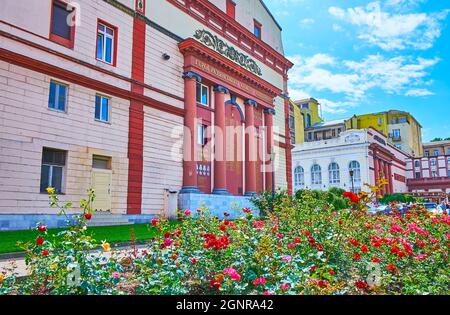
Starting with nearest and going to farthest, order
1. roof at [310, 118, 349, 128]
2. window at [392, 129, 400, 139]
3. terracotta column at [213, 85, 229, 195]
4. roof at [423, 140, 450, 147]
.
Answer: terracotta column at [213, 85, 229, 195], roof at [310, 118, 349, 128], window at [392, 129, 400, 139], roof at [423, 140, 450, 147]

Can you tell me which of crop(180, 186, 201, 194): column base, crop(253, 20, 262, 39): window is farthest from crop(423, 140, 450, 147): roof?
crop(180, 186, 201, 194): column base

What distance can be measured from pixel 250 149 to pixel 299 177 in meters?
31.4

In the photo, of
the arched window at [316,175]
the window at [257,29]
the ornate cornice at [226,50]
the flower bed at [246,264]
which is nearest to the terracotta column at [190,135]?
the ornate cornice at [226,50]

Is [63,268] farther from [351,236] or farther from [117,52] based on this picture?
[117,52]

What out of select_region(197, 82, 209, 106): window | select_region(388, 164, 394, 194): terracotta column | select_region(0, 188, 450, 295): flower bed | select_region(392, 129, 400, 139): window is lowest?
select_region(0, 188, 450, 295): flower bed

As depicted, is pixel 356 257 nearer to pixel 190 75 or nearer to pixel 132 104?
pixel 132 104

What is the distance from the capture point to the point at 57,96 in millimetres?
14820

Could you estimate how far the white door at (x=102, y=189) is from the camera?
15.9 m

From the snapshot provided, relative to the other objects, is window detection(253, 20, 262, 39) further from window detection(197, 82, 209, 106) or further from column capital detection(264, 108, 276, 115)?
window detection(197, 82, 209, 106)

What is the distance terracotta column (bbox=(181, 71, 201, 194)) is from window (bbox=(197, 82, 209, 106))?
1306 millimetres

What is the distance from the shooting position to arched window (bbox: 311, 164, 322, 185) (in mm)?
53119

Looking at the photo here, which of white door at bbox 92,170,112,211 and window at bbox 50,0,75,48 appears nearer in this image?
window at bbox 50,0,75,48

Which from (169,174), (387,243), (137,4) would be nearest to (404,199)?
(169,174)

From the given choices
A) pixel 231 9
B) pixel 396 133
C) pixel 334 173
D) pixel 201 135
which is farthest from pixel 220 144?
pixel 396 133
